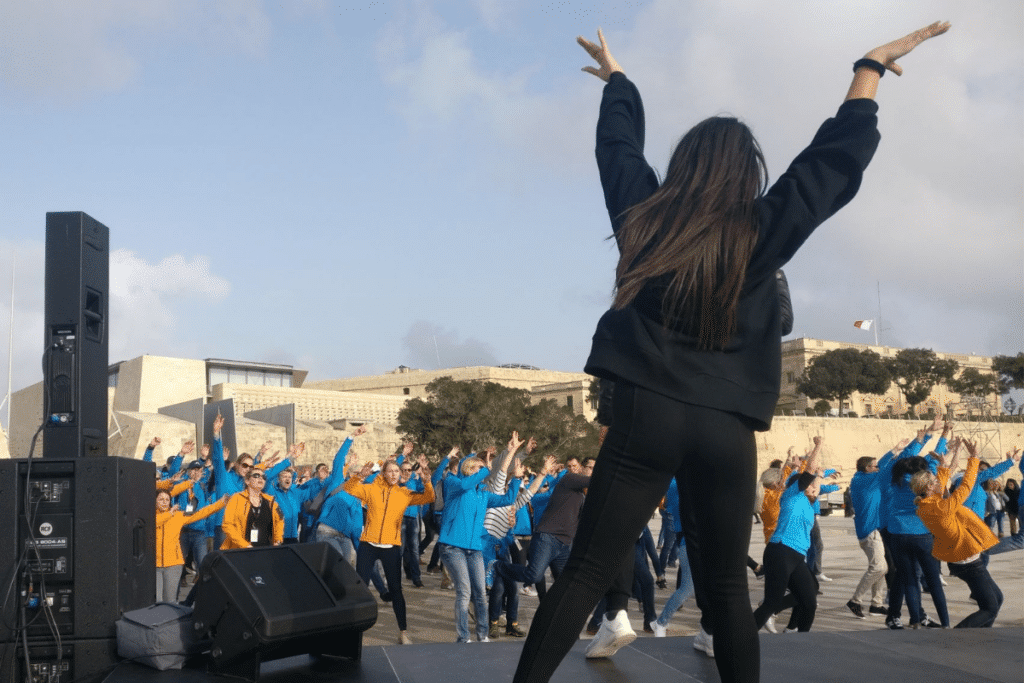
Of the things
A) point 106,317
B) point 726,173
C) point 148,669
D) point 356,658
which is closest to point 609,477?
point 726,173

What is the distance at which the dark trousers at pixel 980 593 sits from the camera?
704 centimetres

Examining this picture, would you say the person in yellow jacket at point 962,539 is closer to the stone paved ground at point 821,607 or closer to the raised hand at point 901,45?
the stone paved ground at point 821,607

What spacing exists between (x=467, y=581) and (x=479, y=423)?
109ft

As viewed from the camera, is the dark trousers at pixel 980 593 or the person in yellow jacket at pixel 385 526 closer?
the dark trousers at pixel 980 593

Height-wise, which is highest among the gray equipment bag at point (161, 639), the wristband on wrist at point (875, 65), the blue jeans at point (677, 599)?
the wristband on wrist at point (875, 65)

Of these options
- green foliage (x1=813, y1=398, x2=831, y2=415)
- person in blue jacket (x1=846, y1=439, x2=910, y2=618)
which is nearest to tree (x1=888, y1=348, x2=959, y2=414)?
green foliage (x1=813, y1=398, x2=831, y2=415)

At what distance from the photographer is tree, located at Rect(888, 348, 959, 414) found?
248ft

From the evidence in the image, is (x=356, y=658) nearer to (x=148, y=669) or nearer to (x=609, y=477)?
(x=148, y=669)

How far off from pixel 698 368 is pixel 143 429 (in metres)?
44.3

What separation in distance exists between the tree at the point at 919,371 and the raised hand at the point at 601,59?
78.2 meters

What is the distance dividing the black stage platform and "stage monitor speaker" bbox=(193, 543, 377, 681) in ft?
0.39

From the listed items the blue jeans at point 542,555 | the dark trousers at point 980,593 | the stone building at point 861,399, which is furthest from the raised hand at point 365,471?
the stone building at point 861,399

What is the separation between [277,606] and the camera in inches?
149

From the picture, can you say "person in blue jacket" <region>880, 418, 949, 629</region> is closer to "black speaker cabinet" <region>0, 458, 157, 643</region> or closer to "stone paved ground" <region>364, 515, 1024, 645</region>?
"stone paved ground" <region>364, 515, 1024, 645</region>
